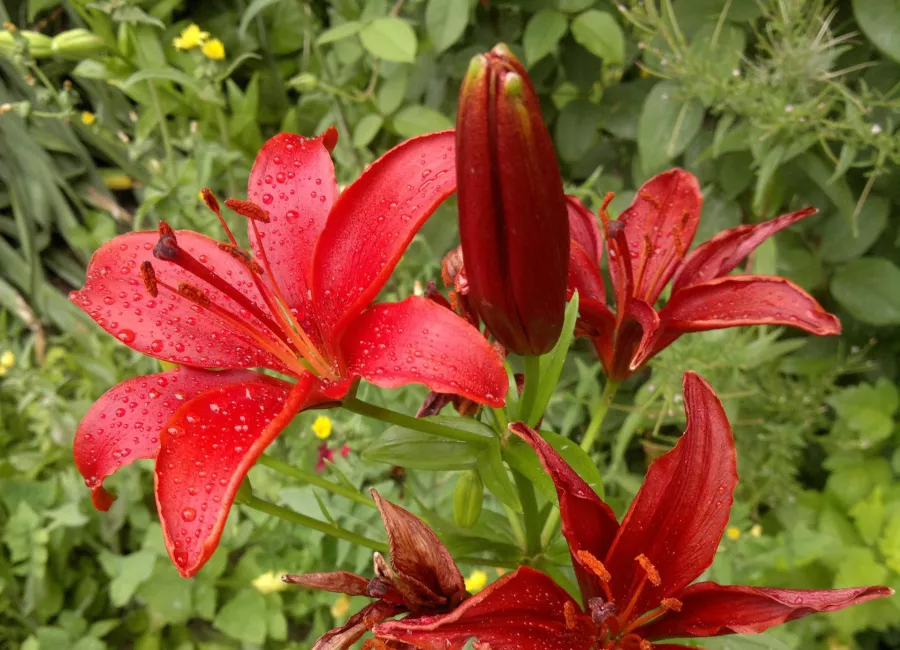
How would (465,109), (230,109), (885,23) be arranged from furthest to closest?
(230,109)
(885,23)
(465,109)

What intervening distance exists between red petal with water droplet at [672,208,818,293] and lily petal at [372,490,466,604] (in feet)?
0.90

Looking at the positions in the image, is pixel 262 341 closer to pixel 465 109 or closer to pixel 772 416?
pixel 465 109

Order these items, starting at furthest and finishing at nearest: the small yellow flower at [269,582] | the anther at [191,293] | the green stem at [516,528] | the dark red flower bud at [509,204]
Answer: the small yellow flower at [269,582]
the green stem at [516,528]
the anther at [191,293]
the dark red flower bud at [509,204]

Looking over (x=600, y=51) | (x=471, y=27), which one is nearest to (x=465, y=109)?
(x=600, y=51)

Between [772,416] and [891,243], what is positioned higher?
[891,243]

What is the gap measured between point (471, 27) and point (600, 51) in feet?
1.13

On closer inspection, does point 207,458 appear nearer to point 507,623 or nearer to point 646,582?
point 507,623

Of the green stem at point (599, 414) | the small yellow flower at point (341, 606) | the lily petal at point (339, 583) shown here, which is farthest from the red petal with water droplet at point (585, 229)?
the small yellow flower at point (341, 606)

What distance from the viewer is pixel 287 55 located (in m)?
1.76

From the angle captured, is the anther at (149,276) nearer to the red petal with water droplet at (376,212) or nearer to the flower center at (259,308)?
the flower center at (259,308)

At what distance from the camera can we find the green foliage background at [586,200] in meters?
1.02

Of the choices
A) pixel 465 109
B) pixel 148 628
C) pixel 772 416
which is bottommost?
pixel 148 628

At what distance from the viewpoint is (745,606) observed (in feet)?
1.48

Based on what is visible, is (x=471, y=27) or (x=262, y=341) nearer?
(x=262, y=341)
